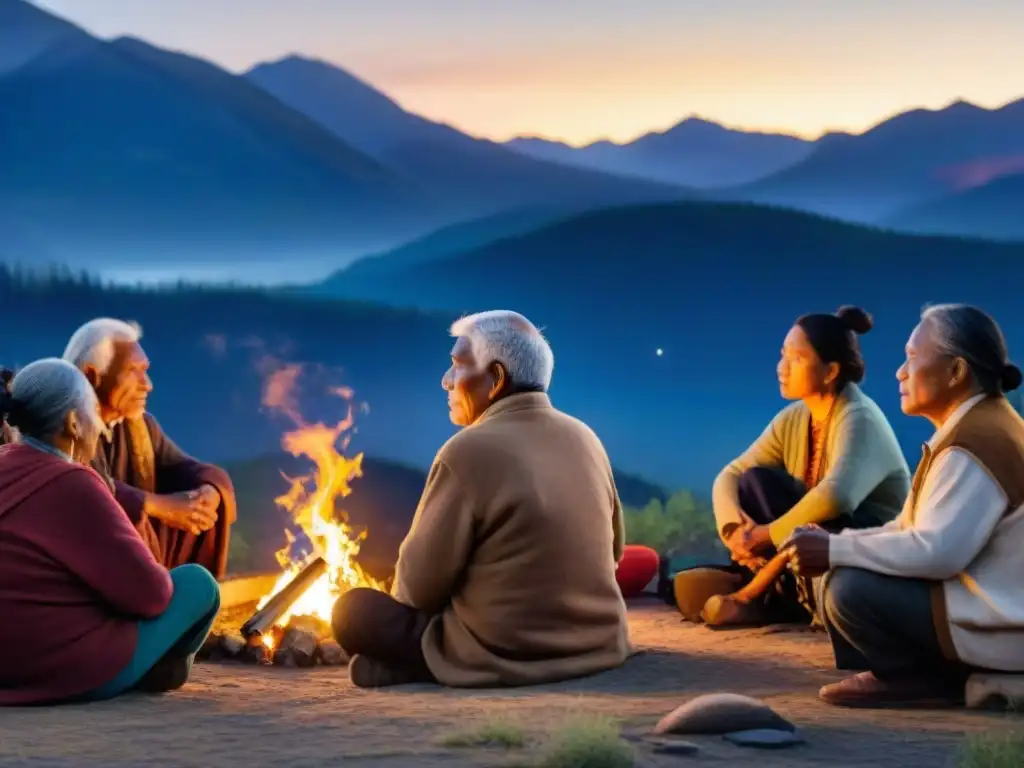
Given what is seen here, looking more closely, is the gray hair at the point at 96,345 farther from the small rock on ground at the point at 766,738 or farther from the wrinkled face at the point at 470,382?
the small rock on ground at the point at 766,738

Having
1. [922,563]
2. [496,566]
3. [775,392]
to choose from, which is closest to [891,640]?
[922,563]

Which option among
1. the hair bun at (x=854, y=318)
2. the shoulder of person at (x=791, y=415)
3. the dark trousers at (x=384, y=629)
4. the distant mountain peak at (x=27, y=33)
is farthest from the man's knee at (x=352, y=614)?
the distant mountain peak at (x=27, y=33)

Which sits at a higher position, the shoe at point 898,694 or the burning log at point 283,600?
the burning log at point 283,600

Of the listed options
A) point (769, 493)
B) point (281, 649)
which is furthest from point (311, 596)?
point (769, 493)

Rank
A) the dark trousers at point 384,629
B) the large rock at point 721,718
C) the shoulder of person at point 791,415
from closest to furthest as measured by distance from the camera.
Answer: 1. the large rock at point 721,718
2. the dark trousers at point 384,629
3. the shoulder of person at point 791,415

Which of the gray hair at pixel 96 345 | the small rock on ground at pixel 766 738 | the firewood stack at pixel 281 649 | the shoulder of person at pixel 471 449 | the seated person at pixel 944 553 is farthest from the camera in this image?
the firewood stack at pixel 281 649

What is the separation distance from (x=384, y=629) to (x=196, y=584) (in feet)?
2.57

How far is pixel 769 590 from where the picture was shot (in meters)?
8.02

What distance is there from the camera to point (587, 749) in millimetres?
4336

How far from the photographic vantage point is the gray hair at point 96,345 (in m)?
7.37

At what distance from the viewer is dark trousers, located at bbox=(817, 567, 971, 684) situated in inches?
219

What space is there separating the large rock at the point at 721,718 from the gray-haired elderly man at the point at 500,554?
49.3 inches

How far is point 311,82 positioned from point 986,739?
33.9 feet

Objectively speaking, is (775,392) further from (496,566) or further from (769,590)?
(496,566)
